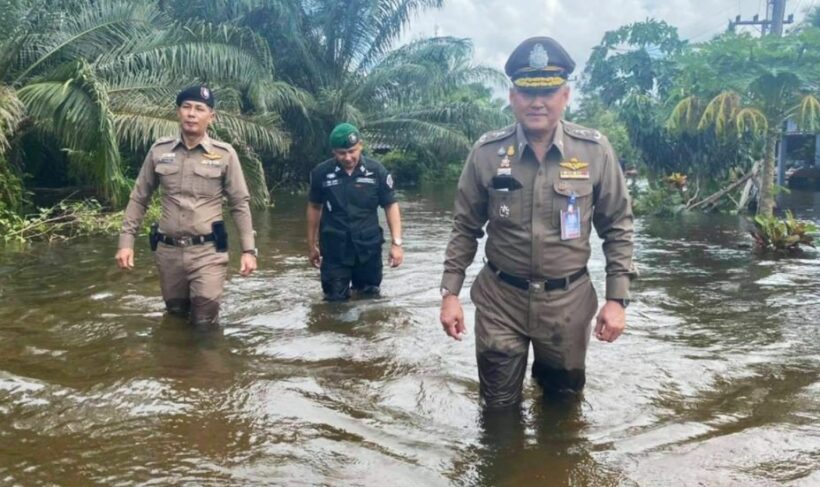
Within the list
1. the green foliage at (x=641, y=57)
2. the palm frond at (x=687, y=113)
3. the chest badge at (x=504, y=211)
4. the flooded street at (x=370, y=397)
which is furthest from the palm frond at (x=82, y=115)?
the green foliage at (x=641, y=57)

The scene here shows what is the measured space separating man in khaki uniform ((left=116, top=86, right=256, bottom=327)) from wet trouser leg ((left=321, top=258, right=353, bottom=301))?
105 cm

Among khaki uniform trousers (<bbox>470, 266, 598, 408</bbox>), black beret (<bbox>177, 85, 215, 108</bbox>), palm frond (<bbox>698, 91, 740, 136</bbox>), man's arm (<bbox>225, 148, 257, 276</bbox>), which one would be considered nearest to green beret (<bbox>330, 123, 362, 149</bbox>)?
man's arm (<bbox>225, 148, 257, 276</bbox>)

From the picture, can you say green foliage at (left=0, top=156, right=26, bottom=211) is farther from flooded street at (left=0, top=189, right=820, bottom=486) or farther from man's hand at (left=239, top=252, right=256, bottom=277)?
man's hand at (left=239, top=252, right=256, bottom=277)

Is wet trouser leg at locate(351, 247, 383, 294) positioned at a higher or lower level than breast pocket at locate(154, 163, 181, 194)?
lower

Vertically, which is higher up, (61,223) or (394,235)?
(394,235)

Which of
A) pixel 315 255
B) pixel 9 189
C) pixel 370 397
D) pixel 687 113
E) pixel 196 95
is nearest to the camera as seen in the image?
pixel 370 397

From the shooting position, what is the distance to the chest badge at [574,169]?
347 centimetres

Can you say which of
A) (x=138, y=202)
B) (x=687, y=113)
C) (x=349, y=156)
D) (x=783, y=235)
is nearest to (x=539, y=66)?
(x=349, y=156)

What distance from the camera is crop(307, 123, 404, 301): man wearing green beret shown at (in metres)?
6.30

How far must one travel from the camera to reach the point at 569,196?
3.46 meters

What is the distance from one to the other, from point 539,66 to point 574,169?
497 mm

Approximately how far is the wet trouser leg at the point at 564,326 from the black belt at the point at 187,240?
106 inches

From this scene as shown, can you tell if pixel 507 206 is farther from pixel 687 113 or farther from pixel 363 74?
pixel 363 74

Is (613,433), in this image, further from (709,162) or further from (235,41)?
(709,162)
